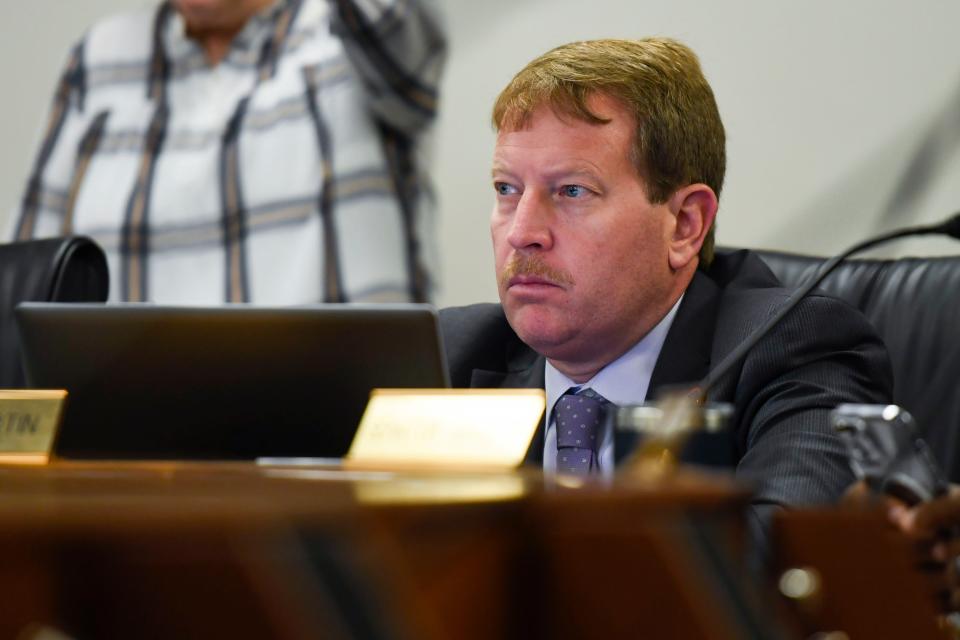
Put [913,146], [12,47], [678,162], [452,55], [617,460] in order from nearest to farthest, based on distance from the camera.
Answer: [617,460]
[678,162]
[913,146]
[452,55]
[12,47]

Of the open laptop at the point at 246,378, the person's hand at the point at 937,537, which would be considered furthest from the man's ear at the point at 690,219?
the person's hand at the point at 937,537

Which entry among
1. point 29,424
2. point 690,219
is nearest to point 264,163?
point 690,219

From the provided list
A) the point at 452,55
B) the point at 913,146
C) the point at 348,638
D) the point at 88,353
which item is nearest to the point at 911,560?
the point at 348,638

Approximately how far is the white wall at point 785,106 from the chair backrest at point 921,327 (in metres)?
0.68

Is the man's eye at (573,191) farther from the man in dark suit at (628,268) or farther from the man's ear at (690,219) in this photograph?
the man's ear at (690,219)

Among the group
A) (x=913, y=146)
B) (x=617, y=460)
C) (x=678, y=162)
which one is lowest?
(x=913, y=146)

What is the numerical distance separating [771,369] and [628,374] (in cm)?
26

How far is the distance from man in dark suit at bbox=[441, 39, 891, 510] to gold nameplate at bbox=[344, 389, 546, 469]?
2.18 feet

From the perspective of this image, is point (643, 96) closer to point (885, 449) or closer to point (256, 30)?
point (885, 449)

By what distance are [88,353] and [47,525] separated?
662 millimetres

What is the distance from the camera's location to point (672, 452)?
634mm

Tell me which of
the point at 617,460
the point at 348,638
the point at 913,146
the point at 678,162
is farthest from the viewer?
the point at 913,146

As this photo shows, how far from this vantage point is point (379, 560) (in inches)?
17.6

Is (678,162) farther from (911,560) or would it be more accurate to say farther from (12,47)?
(12,47)
